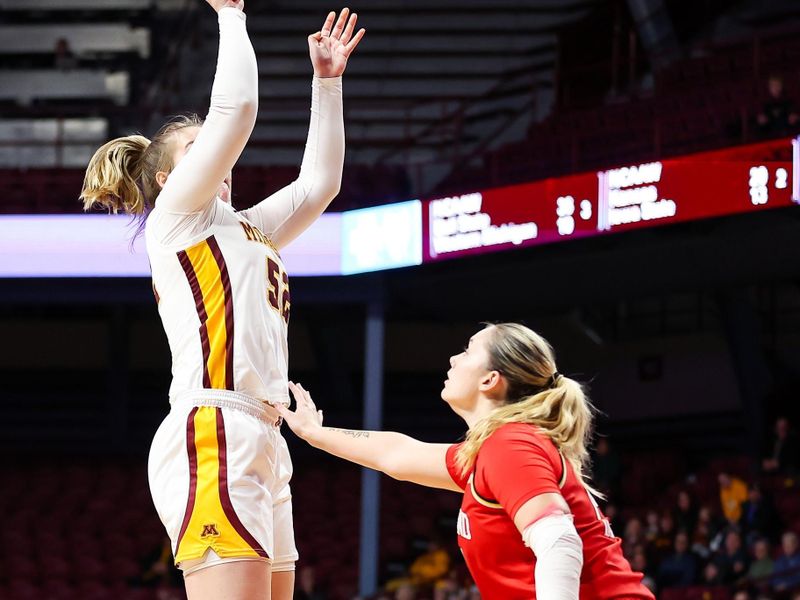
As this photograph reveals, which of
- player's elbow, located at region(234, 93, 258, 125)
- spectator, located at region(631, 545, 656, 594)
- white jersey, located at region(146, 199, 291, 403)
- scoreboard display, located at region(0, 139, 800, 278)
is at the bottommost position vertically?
spectator, located at region(631, 545, 656, 594)

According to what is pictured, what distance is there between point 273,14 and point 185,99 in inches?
71.9

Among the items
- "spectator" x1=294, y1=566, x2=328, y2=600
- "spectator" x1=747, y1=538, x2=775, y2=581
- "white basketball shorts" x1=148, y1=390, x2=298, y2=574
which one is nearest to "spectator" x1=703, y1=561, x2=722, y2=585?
"spectator" x1=747, y1=538, x2=775, y2=581

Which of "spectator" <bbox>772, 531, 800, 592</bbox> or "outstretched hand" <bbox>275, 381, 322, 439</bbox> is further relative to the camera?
"spectator" <bbox>772, 531, 800, 592</bbox>

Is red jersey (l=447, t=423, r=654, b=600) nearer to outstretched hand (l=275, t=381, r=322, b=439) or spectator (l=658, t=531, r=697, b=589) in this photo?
outstretched hand (l=275, t=381, r=322, b=439)

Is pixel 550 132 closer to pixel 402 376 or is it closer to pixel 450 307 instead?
pixel 450 307

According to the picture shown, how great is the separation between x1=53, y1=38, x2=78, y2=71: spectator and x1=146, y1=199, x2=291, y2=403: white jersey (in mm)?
15563

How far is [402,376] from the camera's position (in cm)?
1858

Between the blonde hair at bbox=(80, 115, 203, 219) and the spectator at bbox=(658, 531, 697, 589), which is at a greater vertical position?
the blonde hair at bbox=(80, 115, 203, 219)

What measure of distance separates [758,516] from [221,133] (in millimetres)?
8961

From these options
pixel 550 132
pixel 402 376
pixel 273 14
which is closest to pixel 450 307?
pixel 550 132

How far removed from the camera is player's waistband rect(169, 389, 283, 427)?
3.14 metres

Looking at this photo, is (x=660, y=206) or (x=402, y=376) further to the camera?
(x=402, y=376)

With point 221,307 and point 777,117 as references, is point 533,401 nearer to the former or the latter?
point 221,307

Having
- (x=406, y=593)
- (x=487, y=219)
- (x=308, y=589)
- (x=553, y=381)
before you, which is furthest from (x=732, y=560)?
(x=553, y=381)
